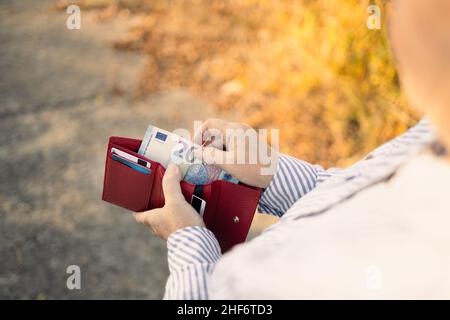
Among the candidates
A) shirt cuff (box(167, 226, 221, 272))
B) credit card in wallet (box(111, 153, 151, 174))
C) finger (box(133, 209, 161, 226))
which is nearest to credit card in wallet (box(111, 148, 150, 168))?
credit card in wallet (box(111, 153, 151, 174))

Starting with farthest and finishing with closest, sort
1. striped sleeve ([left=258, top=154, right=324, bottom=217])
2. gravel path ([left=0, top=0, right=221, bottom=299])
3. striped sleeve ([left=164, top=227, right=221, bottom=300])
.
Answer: gravel path ([left=0, top=0, right=221, bottom=299])
striped sleeve ([left=258, top=154, right=324, bottom=217])
striped sleeve ([left=164, top=227, right=221, bottom=300])

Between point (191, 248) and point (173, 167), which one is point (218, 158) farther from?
point (191, 248)

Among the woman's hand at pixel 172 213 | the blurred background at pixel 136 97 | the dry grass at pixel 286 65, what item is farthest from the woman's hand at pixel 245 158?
the dry grass at pixel 286 65

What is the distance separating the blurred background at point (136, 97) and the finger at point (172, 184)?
3.59 feet

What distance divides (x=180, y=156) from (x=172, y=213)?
8.7 inches

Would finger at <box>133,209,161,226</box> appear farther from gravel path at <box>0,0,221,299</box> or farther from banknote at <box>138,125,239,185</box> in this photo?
gravel path at <box>0,0,221,299</box>

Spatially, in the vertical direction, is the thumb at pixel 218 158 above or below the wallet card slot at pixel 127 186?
above

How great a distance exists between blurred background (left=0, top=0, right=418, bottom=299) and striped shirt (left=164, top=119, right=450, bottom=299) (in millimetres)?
1371

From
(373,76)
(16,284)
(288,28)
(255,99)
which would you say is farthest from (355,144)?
(16,284)

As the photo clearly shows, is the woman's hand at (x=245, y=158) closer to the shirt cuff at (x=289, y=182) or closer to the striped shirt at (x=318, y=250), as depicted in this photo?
the shirt cuff at (x=289, y=182)

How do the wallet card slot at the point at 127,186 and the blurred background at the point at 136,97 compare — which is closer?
the wallet card slot at the point at 127,186

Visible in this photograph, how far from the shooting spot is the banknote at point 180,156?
141cm

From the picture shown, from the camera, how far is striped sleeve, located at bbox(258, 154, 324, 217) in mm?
1370

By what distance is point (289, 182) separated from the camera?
1.37 meters
